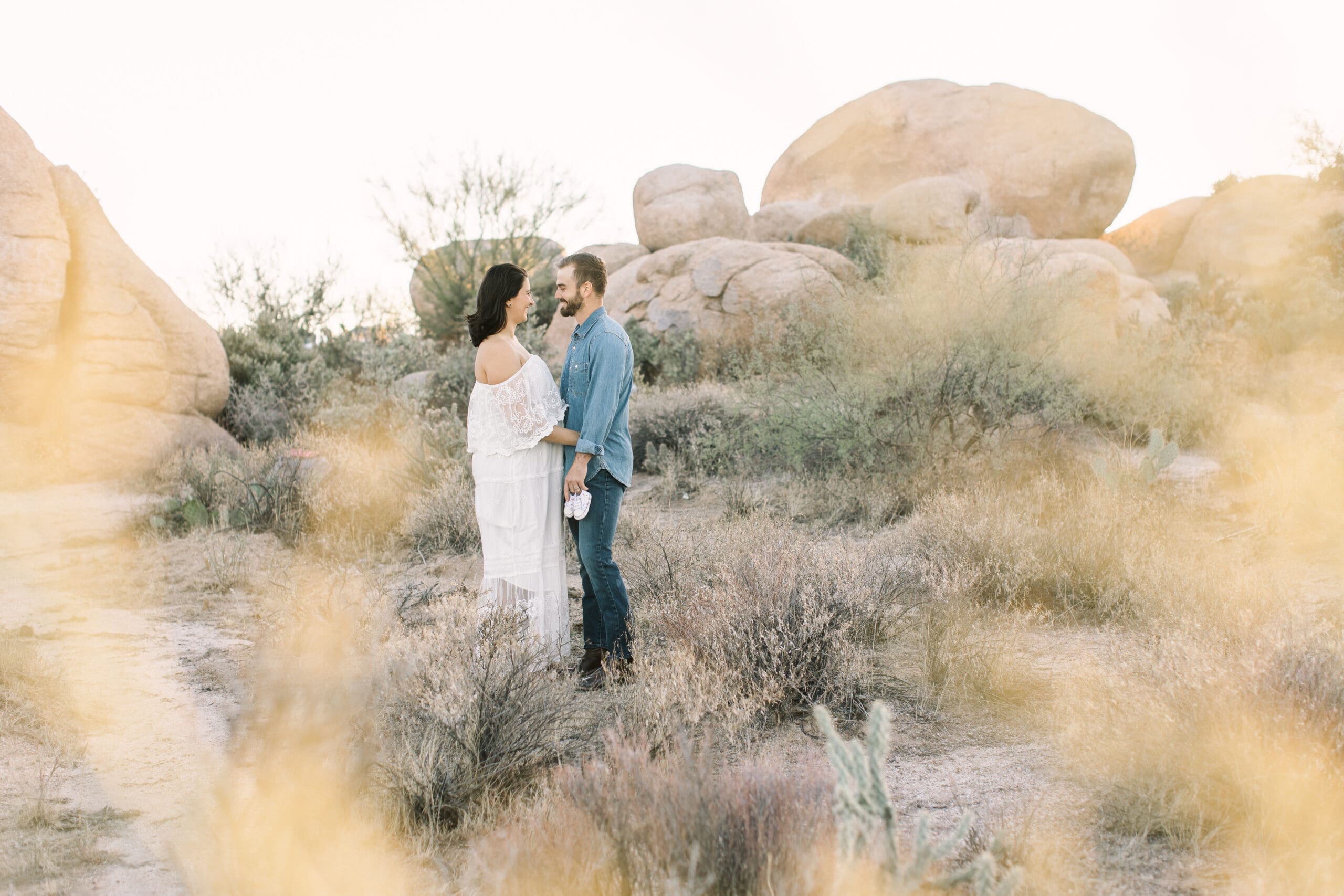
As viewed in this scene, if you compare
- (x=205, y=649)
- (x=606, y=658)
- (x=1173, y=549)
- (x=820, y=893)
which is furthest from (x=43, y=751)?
(x=1173, y=549)

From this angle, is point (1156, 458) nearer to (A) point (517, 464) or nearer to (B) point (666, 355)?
(A) point (517, 464)

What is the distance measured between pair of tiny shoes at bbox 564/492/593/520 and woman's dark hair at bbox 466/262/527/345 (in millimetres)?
877

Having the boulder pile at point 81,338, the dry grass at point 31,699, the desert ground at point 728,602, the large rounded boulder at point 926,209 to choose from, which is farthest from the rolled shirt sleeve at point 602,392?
the large rounded boulder at point 926,209

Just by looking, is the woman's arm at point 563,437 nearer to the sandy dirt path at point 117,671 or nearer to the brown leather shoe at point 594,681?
the brown leather shoe at point 594,681

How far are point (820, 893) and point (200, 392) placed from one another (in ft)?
40.4

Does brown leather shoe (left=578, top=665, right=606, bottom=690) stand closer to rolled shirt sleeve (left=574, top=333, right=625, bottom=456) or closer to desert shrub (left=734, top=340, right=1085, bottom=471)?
rolled shirt sleeve (left=574, top=333, right=625, bottom=456)

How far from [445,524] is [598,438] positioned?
3.95m

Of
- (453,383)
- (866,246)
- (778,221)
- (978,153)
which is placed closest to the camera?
(453,383)

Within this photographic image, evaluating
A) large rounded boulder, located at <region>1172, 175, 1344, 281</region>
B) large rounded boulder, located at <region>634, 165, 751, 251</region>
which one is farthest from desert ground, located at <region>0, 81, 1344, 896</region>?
large rounded boulder, located at <region>634, 165, 751, 251</region>

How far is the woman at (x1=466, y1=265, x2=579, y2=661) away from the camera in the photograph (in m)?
4.15

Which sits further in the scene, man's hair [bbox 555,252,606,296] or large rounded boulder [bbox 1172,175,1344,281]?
large rounded boulder [bbox 1172,175,1344,281]

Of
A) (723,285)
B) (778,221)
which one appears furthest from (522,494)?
(778,221)

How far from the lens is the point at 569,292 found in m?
4.25

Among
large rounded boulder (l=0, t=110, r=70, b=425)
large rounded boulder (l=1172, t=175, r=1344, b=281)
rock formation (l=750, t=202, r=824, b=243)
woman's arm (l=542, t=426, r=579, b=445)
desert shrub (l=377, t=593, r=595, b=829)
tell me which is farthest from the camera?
rock formation (l=750, t=202, r=824, b=243)
